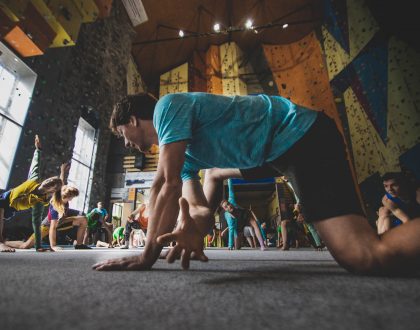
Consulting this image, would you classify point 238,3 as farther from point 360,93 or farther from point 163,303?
point 163,303

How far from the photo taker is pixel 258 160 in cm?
111

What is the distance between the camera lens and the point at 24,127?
470cm

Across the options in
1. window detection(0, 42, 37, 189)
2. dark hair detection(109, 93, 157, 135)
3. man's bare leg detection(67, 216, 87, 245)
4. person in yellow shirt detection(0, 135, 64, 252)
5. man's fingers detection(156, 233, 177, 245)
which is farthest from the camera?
man's bare leg detection(67, 216, 87, 245)

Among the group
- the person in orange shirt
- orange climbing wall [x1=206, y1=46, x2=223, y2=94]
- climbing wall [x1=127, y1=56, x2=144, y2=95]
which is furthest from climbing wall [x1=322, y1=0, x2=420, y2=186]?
climbing wall [x1=127, y1=56, x2=144, y2=95]

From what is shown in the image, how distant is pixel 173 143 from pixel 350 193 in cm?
73

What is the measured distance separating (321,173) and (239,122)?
41cm

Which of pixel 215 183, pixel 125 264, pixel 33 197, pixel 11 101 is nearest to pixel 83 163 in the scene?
pixel 11 101

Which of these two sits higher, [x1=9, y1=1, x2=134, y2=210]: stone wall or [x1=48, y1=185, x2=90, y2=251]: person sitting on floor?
[x1=9, y1=1, x2=134, y2=210]: stone wall

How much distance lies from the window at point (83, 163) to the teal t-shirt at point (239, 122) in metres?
6.27

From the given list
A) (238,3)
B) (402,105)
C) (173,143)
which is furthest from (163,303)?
(238,3)

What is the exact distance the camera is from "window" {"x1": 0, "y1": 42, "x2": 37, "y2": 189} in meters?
4.38

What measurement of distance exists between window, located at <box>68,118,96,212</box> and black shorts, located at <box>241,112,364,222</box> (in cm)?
653

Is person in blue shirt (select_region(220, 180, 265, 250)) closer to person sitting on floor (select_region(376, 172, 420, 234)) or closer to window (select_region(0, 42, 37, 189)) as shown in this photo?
person sitting on floor (select_region(376, 172, 420, 234))

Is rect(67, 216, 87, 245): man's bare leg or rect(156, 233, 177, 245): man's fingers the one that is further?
rect(67, 216, 87, 245): man's bare leg
